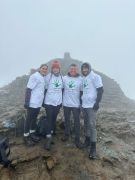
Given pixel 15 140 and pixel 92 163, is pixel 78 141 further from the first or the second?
pixel 15 140

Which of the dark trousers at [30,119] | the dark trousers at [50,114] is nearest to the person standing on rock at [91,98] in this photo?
the dark trousers at [50,114]

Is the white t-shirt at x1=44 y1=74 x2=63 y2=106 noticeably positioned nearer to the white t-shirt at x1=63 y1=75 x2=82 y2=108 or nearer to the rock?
the white t-shirt at x1=63 y1=75 x2=82 y2=108

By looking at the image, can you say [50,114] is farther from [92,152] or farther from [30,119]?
[92,152]

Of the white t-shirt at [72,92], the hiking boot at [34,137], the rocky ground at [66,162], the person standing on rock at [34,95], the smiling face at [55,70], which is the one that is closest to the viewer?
the rocky ground at [66,162]

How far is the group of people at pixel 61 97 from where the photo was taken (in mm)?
12203

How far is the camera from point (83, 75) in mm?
12773

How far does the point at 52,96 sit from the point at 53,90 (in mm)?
256

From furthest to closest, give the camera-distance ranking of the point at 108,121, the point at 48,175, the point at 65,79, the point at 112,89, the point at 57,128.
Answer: the point at 112,89
the point at 108,121
the point at 57,128
the point at 65,79
the point at 48,175

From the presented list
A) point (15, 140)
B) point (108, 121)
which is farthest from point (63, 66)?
point (15, 140)

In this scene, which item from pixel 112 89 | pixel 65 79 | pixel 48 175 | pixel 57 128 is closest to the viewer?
pixel 48 175

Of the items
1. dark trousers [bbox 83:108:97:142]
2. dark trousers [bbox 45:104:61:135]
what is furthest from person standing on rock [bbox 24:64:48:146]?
dark trousers [bbox 83:108:97:142]

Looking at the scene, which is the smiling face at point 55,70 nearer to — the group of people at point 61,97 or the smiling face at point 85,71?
the group of people at point 61,97

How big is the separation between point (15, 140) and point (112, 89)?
60.0 metres

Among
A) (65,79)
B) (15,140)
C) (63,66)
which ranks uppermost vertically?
(63,66)
